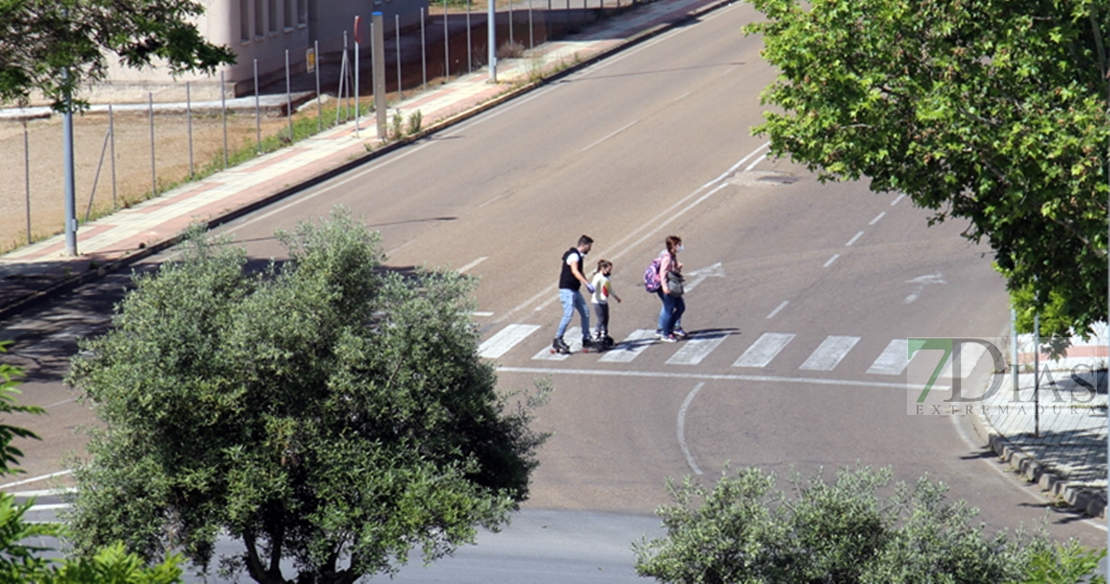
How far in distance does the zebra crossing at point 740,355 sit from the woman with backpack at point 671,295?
0.72 ft

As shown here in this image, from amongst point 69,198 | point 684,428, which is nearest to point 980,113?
point 684,428

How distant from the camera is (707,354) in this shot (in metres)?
20.1

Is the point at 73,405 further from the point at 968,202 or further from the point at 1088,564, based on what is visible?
the point at 1088,564

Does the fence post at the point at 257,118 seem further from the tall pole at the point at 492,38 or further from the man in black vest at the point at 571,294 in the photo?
the man in black vest at the point at 571,294

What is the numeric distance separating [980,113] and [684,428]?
5963 millimetres

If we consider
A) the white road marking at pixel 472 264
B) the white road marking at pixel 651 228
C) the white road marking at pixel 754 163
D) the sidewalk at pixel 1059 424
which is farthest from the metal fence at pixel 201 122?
the sidewalk at pixel 1059 424

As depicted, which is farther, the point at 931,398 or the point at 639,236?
the point at 639,236

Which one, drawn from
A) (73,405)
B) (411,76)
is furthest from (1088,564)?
(411,76)

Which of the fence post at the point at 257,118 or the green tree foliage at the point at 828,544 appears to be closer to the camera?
the green tree foliage at the point at 828,544

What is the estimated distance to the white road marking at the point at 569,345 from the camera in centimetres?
2006

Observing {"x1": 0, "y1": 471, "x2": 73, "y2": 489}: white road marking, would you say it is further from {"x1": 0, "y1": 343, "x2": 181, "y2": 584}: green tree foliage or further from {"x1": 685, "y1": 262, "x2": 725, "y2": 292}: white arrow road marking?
{"x1": 685, "y1": 262, "x2": 725, "y2": 292}: white arrow road marking

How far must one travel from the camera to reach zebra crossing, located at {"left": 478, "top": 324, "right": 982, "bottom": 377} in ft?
64.3

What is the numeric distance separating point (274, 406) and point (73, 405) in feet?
30.6

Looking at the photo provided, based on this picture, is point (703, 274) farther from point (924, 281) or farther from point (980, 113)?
point (980, 113)
